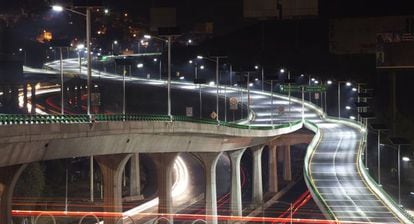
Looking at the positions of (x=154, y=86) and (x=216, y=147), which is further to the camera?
(x=154, y=86)

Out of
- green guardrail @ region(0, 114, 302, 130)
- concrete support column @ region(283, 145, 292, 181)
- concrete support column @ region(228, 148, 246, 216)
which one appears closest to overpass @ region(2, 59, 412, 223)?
concrete support column @ region(228, 148, 246, 216)

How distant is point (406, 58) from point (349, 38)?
29998mm

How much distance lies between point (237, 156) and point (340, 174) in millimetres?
18330

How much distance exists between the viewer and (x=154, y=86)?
165875 mm

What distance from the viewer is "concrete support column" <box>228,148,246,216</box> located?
8956cm

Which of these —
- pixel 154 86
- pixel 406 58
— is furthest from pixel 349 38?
pixel 154 86

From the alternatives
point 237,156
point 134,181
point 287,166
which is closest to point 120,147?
point 237,156

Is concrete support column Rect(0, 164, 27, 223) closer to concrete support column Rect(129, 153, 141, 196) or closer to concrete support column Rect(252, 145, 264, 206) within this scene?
concrete support column Rect(129, 153, 141, 196)

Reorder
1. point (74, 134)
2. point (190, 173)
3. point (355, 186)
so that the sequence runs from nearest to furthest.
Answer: point (74, 134) → point (355, 186) → point (190, 173)

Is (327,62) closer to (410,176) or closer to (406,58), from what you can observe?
(410,176)

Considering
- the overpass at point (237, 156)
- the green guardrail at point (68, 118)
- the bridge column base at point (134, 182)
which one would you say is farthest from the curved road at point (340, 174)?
the bridge column base at point (134, 182)

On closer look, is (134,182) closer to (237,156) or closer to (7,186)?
(237,156)

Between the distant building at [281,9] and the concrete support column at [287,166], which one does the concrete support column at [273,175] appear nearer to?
the concrete support column at [287,166]

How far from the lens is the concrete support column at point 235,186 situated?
89562 millimetres
